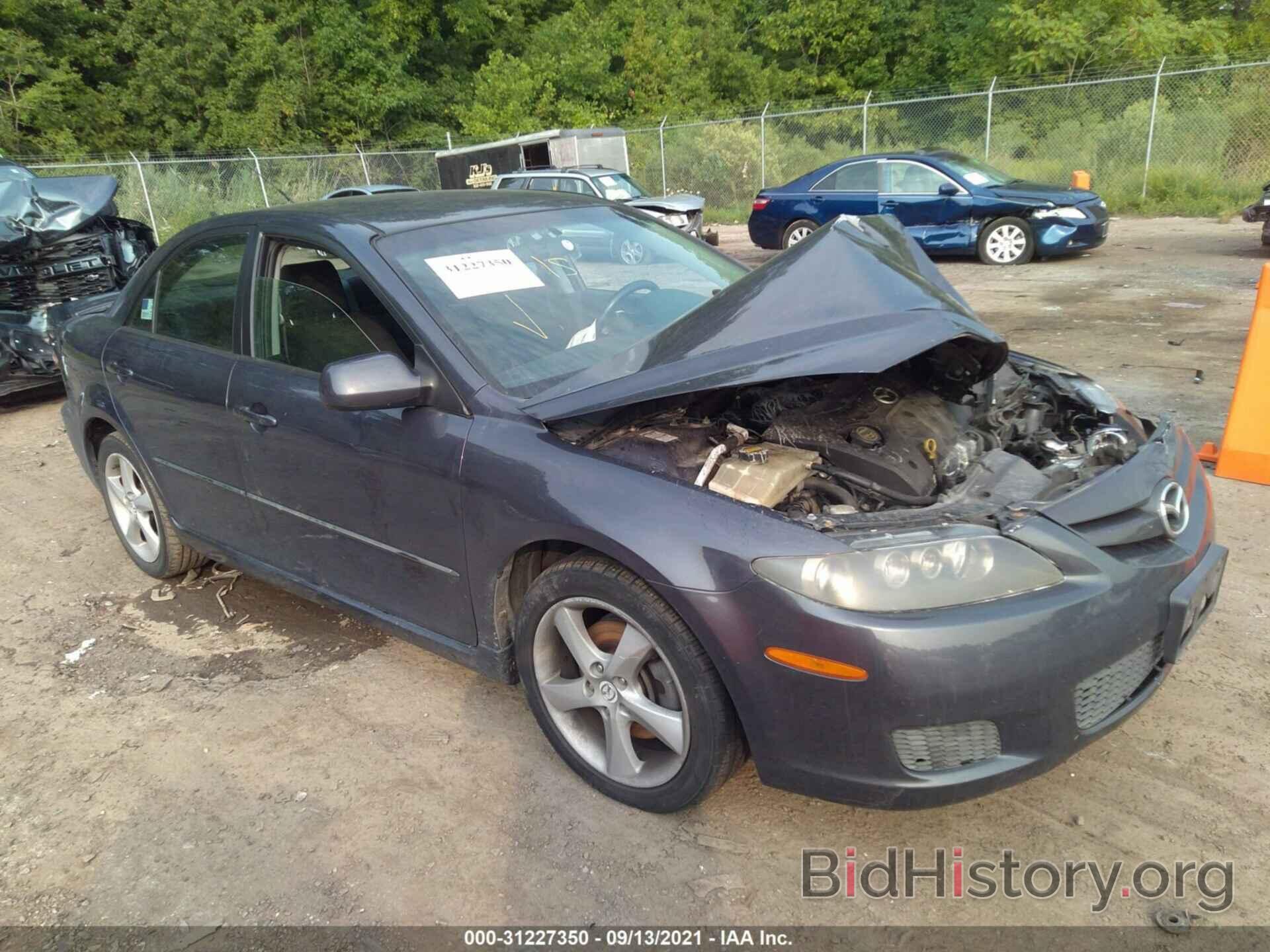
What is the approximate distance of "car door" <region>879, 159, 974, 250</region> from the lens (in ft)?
39.4

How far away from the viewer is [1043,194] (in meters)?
11.8

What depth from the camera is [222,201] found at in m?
21.1

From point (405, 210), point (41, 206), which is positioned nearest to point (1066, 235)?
point (405, 210)

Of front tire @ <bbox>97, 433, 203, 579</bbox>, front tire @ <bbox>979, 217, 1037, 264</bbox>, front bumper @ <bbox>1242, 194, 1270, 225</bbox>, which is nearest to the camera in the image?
front tire @ <bbox>97, 433, 203, 579</bbox>

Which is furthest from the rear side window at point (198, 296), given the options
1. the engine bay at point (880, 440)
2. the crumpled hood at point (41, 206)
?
the crumpled hood at point (41, 206)

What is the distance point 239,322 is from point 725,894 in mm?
2638

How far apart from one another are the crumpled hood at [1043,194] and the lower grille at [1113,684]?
35.9 feet

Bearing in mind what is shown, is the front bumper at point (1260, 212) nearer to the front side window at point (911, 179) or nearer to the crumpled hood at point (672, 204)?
the front side window at point (911, 179)

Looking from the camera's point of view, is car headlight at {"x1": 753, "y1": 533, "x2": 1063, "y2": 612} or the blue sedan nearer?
car headlight at {"x1": 753, "y1": 533, "x2": 1063, "y2": 612}

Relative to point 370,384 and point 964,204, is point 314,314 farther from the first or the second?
point 964,204

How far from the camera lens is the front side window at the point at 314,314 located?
302 cm

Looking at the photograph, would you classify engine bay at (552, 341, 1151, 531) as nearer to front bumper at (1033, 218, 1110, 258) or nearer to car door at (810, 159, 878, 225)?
front bumper at (1033, 218, 1110, 258)

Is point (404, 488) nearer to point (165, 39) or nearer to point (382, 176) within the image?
point (382, 176)

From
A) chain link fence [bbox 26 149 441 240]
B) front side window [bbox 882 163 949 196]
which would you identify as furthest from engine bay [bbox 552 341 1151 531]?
chain link fence [bbox 26 149 441 240]
